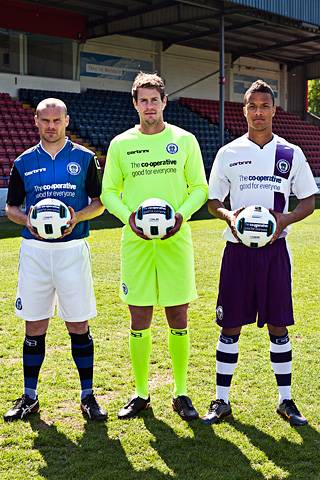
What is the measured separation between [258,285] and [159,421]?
1.03 metres

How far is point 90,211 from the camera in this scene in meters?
3.50

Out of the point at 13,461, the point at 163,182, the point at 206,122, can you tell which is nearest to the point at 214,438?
the point at 13,461

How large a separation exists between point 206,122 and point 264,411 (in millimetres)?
21761

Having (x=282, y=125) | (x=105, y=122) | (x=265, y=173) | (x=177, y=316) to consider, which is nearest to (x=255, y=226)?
(x=265, y=173)

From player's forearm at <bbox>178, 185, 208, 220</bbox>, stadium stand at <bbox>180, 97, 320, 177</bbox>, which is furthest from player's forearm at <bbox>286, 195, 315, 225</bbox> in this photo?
stadium stand at <bbox>180, 97, 320, 177</bbox>

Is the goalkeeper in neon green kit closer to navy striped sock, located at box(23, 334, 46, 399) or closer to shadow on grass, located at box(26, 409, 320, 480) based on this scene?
shadow on grass, located at box(26, 409, 320, 480)

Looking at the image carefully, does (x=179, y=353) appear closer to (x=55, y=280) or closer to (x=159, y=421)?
(x=159, y=421)

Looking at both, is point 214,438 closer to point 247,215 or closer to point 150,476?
point 150,476

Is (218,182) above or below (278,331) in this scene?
above

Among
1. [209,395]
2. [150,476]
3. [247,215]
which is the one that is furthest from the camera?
[209,395]

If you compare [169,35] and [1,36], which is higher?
[169,35]

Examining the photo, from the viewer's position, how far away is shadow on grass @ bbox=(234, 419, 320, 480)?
9.77ft

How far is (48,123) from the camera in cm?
340

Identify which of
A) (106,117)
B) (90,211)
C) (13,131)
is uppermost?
(106,117)
